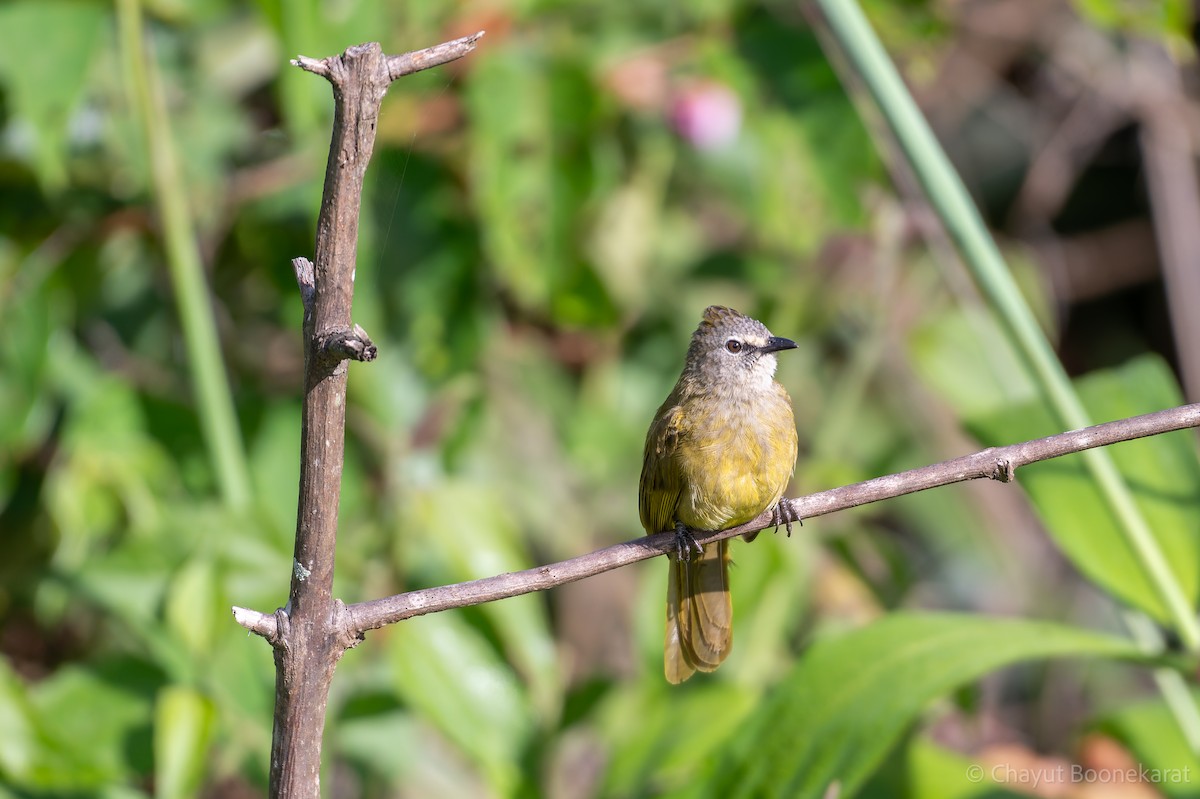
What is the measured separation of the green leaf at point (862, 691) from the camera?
2371 millimetres

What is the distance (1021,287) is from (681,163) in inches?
52.7

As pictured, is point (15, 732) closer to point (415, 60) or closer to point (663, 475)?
point (663, 475)

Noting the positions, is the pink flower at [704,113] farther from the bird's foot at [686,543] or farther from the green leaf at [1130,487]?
the bird's foot at [686,543]

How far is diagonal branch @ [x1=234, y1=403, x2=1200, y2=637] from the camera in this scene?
1.60m

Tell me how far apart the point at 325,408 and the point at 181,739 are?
5.04 ft

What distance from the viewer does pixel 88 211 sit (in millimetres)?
3592

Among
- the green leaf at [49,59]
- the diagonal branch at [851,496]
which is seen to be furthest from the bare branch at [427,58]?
the green leaf at [49,59]

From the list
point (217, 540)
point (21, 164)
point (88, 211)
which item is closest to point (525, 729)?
point (217, 540)

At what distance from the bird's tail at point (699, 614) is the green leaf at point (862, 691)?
0.21m

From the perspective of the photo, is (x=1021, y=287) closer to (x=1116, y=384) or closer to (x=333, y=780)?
(x=1116, y=384)

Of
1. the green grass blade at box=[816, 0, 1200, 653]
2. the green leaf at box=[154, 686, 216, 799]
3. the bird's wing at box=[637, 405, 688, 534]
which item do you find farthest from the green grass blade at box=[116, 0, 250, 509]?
the green grass blade at box=[816, 0, 1200, 653]

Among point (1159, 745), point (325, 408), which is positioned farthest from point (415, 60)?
point (1159, 745)

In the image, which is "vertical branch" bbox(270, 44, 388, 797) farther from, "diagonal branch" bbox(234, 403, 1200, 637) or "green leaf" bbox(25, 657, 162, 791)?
"green leaf" bbox(25, 657, 162, 791)

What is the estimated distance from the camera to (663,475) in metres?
2.76
